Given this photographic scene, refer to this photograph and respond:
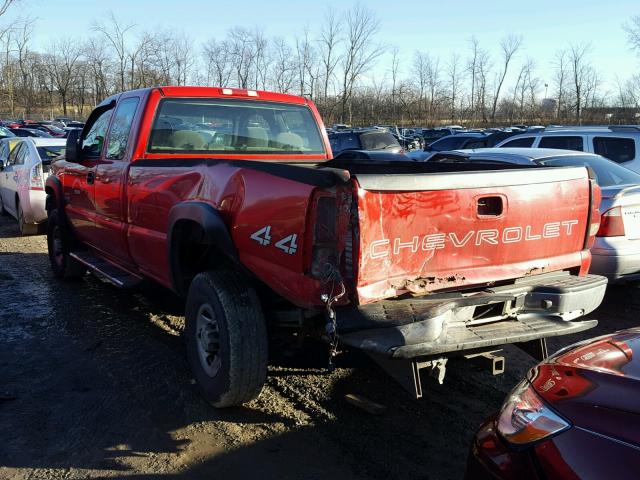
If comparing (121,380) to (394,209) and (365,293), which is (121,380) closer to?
(365,293)

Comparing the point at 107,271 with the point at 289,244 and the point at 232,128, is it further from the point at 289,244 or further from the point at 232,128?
the point at 289,244

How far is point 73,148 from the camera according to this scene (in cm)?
600

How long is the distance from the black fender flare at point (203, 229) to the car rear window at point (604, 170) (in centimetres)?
469

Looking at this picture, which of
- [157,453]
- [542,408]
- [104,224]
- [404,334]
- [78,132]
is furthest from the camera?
[78,132]

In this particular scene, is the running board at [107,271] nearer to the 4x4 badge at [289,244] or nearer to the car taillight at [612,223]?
the 4x4 badge at [289,244]

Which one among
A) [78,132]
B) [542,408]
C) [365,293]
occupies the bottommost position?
[542,408]

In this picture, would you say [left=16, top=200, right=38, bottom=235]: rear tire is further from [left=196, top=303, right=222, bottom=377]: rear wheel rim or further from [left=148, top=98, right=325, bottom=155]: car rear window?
[left=196, top=303, right=222, bottom=377]: rear wheel rim

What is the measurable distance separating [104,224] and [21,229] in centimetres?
573

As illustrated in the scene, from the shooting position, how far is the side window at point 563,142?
10.4m

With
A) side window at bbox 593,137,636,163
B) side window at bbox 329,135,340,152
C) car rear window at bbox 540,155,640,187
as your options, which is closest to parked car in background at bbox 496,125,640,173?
side window at bbox 593,137,636,163

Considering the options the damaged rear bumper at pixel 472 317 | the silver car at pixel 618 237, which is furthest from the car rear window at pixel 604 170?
the damaged rear bumper at pixel 472 317

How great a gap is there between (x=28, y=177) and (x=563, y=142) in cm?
934

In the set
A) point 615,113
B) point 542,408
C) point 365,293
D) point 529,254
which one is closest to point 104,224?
point 365,293

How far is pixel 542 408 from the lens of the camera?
1.99 meters
